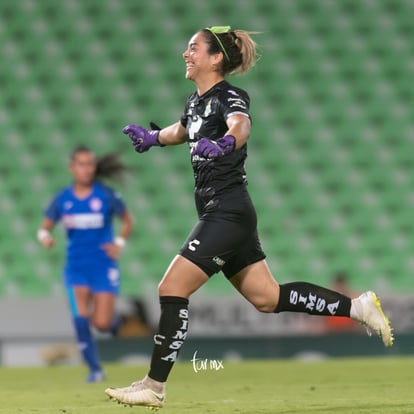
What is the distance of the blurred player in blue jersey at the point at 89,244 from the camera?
26.9 ft

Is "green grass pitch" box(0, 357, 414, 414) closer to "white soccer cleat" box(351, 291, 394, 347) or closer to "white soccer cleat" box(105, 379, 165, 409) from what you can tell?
"white soccer cleat" box(351, 291, 394, 347)

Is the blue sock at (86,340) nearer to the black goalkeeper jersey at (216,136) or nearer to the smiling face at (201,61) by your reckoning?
the black goalkeeper jersey at (216,136)

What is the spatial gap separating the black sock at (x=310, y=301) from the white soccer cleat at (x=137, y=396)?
0.81m

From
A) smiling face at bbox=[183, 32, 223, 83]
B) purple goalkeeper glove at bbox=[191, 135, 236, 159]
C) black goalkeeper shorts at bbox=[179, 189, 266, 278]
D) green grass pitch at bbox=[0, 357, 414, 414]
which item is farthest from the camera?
green grass pitch at bbox=[0, 357, 414, 414]

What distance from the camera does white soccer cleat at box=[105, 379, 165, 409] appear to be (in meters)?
4.75

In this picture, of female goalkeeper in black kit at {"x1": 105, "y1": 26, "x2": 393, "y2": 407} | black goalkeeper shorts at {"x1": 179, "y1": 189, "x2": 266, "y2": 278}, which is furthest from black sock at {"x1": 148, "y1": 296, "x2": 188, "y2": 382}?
black goalkeeper shorts at {"x1": 179, "y1": 189, "x2": 266, "y2": 278}

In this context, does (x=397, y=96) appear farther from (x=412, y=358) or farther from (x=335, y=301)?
(x=335, y=301)

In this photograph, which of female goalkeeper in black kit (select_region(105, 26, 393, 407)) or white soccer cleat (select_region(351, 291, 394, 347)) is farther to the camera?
white soccer cleat (select_region(351, 291, 394, 347))

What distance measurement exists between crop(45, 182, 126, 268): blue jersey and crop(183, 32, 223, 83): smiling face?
3.43 meters

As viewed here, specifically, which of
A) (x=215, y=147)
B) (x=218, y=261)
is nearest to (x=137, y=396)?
(x=218, y=261)

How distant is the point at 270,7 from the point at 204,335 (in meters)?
5.08

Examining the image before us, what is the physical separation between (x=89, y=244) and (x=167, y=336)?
3602mm

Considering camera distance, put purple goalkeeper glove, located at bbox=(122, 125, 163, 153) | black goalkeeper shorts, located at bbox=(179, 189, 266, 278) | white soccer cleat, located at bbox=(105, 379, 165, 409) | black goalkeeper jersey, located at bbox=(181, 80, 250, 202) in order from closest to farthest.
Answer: white soccer cleat, located at bbox=(105, 379, 165, 409), black goalkeeper shorts, located at bbox=(179, 189, 266, 278), black goalkeeper jersey, located at bbox=(181, 80, 250, 202), purple goalkeeper glove, located at bbox=(122, 125, 163, 153)

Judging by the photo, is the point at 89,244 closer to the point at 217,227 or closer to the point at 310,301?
the point at 310,301
